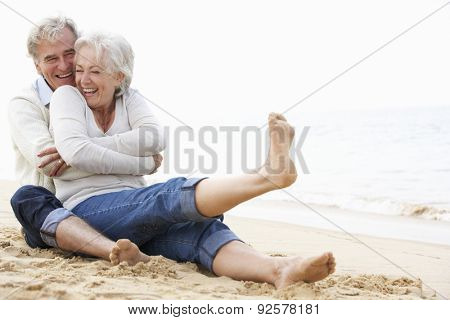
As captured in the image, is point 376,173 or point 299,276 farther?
point 376,173

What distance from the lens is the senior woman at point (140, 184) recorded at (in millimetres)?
2203

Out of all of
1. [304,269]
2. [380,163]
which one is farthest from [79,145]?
[380,163]

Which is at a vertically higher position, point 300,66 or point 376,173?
point 300,66

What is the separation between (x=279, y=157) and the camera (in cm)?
215

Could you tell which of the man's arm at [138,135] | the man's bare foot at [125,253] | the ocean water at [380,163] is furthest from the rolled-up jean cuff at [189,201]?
the ocean water at [380,163]

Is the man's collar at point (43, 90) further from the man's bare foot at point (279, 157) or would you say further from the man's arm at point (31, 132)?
the man's bare foot at point (279, 157)

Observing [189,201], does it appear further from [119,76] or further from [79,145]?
[119,76]

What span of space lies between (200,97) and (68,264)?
17229mm

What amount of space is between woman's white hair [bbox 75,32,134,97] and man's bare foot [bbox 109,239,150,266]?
3.07 feet

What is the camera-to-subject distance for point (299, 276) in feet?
7.23

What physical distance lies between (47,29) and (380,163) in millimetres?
7323

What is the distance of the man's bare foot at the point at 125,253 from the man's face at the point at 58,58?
114 cm

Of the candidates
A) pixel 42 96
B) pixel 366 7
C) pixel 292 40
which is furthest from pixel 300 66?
pixel 42 96
